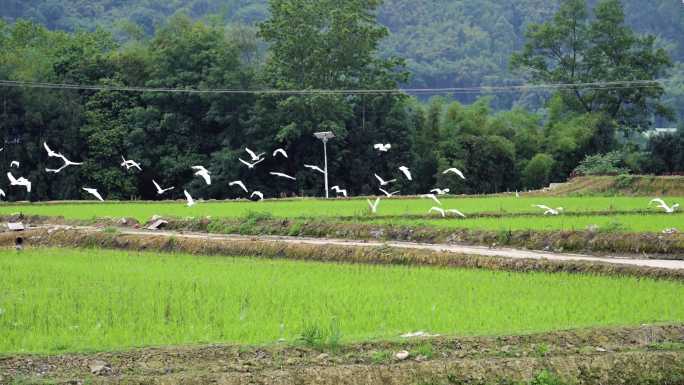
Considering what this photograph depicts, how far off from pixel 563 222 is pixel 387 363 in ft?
37.8

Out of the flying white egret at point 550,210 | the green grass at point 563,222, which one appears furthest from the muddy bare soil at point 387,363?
the flying white egret at point 550,210

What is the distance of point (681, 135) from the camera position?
144 ft

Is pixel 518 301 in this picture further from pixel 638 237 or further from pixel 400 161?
pixel 400 161

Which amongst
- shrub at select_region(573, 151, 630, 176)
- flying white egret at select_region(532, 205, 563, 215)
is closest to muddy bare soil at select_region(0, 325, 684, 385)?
flying white egret at select_region(532, 205, 563, 215)

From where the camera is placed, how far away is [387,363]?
31.2 feet

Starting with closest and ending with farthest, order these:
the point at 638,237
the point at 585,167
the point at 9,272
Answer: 1. the point at 9,272
2. the point at 638,237
3. the point at 585,167

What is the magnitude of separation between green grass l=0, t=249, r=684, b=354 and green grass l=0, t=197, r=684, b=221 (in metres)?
7.64

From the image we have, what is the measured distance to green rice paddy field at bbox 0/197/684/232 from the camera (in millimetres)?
19828

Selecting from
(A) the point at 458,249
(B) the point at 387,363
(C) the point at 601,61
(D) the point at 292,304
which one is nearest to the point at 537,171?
(C) the point at 601,61

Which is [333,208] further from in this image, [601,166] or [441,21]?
[441,21]

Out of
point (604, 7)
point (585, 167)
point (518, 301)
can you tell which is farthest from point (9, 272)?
point (604, 7)

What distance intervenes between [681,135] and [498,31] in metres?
36.9

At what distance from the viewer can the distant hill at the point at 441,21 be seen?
7419 centimetres

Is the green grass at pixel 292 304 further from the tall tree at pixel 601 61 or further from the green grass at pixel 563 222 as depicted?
the tall tree at pixel 601 61
